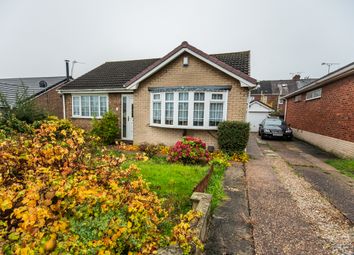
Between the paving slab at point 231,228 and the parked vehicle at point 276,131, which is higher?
the parked vehicle at point 276,131

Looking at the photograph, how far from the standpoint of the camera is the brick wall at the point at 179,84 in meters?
8.64

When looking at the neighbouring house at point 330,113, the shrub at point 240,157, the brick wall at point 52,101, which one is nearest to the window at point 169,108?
the shrub at point 240,157

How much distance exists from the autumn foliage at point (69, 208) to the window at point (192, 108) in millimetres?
6621

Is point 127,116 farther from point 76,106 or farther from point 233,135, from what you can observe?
point 233,135

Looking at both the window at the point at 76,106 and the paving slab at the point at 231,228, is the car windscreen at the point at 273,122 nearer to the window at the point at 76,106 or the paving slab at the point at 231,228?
the paving slab at the point at 231,228

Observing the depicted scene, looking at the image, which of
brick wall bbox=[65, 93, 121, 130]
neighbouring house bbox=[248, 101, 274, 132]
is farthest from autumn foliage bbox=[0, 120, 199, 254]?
neighbouring house bbox=[248, 101, 274, 132]

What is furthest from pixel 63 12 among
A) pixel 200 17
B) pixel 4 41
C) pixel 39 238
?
pixel 39 238

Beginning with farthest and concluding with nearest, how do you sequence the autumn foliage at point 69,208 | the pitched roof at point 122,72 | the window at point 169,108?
the pitched roof at point 122,72
the window at point 169,108
the autumn foliage at point 69,208

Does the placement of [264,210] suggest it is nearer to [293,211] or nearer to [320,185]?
[293,211]

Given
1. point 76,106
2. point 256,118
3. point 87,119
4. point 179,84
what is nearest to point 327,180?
point 179,84

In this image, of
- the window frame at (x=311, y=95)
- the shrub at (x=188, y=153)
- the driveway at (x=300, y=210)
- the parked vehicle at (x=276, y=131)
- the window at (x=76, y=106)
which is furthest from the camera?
the parked vehicle at (x=276, y=131)

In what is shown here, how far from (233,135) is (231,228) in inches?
207

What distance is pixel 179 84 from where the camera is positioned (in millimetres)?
9375

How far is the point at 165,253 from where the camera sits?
72.7 inches
